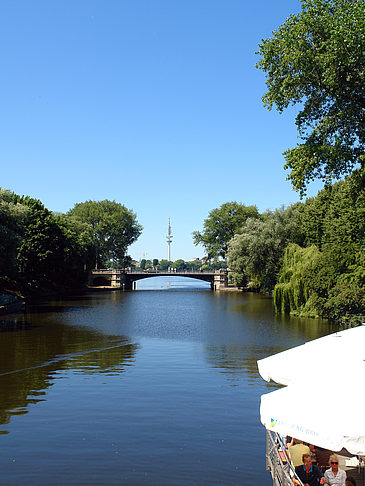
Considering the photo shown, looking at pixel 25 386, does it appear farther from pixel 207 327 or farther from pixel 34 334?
pixel 207 327

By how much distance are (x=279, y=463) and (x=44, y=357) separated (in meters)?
19.0

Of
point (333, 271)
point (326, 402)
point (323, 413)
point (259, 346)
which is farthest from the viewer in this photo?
point (333, 271)

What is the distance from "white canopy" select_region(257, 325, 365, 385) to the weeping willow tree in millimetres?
32825

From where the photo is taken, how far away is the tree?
73.8 feet

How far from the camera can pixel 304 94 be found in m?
25.3

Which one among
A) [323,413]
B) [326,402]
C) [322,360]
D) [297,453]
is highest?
[322,360]

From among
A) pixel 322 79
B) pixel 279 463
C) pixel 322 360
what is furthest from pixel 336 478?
pixel 322 79

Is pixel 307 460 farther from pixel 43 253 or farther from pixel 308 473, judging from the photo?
pixel 43 253

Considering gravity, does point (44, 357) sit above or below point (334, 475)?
below

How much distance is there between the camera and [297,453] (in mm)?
9648

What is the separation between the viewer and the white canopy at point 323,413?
6980 millimetres

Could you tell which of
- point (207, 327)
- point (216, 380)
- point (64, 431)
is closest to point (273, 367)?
point (64, 431)

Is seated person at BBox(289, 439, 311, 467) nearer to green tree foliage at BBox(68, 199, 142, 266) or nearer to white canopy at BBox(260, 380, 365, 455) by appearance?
white canopy at BBox(260, 380, 365, 455)

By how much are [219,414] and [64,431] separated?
4.95m
